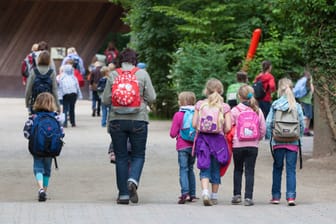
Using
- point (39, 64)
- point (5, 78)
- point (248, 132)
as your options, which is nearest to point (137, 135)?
point (248, 132)

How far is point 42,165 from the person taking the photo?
40.8ft

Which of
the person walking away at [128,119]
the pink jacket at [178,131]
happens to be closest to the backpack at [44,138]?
the person walking away at [128,119]

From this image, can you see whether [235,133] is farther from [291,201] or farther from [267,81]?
[267,81]

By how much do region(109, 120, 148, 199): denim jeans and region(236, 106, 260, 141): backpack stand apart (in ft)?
3.68

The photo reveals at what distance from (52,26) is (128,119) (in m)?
27.5

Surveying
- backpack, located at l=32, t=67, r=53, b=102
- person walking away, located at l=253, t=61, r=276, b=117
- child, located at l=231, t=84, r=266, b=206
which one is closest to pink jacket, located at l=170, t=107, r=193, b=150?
child, located at l=231, t=84, r=266, b=206

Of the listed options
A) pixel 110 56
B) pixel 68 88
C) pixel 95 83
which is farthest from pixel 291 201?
pixel 110 56

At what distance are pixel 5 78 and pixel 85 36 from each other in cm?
348

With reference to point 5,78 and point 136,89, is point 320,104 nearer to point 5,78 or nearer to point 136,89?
point 136,89

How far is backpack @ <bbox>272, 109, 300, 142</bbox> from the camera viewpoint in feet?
39.2

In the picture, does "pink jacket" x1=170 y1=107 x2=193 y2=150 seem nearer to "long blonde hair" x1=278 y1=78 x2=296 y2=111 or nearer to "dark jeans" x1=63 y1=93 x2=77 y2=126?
"long blonde hair" x1=278 y1=78 x2=296 y2=111

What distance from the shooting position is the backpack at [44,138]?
39.9 ft

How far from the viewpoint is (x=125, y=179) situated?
11.7 meters

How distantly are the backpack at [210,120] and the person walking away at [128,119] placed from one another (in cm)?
62
